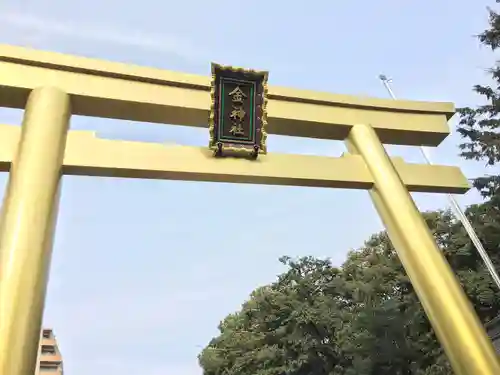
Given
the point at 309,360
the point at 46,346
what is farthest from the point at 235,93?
the point at 46,346

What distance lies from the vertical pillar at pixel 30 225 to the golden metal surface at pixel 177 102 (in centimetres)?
23

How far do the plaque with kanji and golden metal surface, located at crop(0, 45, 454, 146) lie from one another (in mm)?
162

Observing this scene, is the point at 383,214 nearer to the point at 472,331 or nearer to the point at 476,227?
the point at 472,331

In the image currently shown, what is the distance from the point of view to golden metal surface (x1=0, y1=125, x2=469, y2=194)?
4.38 m

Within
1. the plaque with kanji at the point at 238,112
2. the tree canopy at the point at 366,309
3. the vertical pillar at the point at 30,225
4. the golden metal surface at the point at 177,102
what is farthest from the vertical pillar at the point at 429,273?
the tree canopy at the point at 366,309

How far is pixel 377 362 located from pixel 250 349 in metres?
6.19

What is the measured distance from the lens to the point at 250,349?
17.5 metres

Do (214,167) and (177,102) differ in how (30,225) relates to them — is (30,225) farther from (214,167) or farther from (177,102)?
(177,102)

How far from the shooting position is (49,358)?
1448 inches

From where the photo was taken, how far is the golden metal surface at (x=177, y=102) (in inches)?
176

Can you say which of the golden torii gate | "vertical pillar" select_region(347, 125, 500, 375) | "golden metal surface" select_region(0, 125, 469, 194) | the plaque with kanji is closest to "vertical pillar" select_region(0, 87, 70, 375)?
the golden torii gate

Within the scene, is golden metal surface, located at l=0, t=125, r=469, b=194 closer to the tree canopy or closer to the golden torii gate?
the golden torii gate

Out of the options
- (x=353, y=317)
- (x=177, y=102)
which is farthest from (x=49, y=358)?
(x=177, y=102)

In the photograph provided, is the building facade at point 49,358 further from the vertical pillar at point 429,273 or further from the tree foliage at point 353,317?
the vertical pillar at point 429,273
